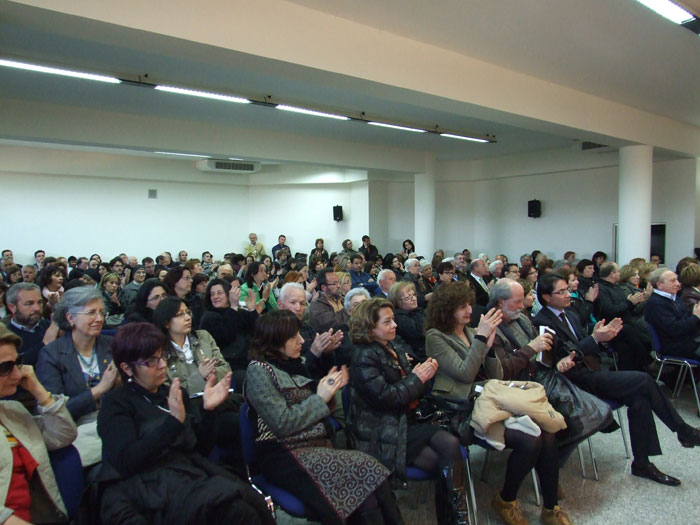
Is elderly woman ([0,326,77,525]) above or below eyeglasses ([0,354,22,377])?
below

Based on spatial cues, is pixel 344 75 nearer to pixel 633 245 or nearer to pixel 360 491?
pixel 360 491

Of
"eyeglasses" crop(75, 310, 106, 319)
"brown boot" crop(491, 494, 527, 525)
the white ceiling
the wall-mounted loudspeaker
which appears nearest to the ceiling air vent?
the white ceiling

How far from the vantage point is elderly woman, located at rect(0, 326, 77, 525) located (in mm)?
1687

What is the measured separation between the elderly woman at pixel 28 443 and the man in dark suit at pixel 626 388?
2654 millimetres

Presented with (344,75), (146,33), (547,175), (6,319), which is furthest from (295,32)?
(547,175)

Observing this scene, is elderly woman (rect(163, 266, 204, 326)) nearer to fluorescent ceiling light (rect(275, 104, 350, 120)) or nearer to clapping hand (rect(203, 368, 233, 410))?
clapping hand (rect(203, 368, 233, 410))

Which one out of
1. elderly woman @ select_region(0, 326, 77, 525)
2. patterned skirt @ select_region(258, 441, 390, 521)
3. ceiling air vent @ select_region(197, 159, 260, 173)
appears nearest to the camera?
elderly woman @ select_region(0, 326, 77, 525)

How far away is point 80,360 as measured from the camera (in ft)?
8.05

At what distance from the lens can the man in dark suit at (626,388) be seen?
9.53 ft

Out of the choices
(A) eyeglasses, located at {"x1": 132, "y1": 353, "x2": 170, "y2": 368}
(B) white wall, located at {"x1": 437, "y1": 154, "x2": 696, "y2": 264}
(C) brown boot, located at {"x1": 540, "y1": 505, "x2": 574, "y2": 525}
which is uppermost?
(B) white wall, located at {"x1": 437, "y1": 154, "x2": 696, "y2": 264}

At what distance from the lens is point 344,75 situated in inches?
170

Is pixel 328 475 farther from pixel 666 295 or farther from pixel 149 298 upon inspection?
pixel 666 295

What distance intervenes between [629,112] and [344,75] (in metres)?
5.33

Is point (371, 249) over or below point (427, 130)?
below
